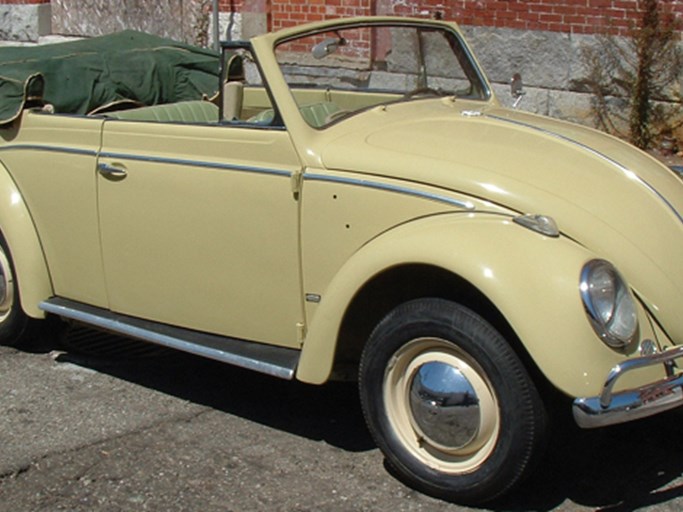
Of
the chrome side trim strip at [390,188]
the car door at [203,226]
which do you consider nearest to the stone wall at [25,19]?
the car door at [203,226]

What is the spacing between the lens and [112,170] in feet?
15.9

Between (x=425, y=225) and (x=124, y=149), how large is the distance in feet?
5.25

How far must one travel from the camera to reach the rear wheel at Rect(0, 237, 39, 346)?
5.34 metres

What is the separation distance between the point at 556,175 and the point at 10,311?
2.83 metres

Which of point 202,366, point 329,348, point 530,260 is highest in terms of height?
point 530,260

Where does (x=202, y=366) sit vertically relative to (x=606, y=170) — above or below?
below

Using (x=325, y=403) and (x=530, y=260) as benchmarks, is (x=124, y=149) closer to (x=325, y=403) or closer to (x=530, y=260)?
(x=325, y=403)

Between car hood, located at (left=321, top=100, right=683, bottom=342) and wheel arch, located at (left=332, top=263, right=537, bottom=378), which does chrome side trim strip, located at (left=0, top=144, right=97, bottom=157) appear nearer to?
car hood, located at (left=321, top=100, right=683, bottom=342)

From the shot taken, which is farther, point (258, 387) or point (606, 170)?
point (258, 387)

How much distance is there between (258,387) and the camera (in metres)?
5.05

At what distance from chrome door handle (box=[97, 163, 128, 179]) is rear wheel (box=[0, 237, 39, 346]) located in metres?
0.77

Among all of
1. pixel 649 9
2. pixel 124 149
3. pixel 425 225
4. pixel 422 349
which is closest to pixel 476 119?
pixel 425 225

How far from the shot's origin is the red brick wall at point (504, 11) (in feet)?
29.4

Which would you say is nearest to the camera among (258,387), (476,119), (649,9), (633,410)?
(633,410)
